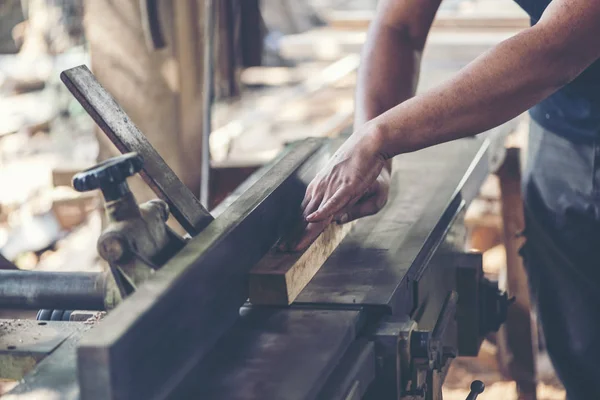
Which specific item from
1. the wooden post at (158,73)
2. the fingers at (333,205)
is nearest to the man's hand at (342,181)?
the fingers at (333,205)

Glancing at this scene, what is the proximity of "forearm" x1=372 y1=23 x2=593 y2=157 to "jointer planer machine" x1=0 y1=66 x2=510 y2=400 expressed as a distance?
0.70ft

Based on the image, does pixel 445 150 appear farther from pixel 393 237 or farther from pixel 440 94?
pixel 440 94

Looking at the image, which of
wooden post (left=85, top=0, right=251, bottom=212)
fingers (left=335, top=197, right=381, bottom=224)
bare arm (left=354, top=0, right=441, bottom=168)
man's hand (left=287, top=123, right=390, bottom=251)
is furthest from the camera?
wooden post (left=85, top=0, right=251, bottom=212)

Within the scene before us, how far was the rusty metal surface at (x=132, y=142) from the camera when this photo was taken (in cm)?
115

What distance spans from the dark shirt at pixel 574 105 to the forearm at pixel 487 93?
47 cm

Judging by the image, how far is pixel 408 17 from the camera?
1.76m

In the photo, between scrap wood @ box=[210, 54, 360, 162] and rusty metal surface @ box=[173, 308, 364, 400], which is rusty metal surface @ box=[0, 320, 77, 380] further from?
scrap wood @ box=[210, 54, 360, 162]

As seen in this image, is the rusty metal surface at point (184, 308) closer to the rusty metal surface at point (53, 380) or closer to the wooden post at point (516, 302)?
the rusty metal surface at point (53, 380)

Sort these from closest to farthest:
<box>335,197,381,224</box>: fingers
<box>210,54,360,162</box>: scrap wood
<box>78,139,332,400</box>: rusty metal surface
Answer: <box>78,139,332,400</box>: rusty metal surface, <box>335,197,381,224</box>: fingers, <box>210,54,360,162</box>: scrap wood

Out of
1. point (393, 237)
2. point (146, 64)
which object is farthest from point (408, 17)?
point (146, 64)

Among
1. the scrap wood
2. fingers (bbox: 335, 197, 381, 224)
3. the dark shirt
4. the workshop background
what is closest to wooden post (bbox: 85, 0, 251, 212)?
the workshop background

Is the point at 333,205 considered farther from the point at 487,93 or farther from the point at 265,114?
the point at 265,114

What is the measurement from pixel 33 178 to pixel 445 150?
388 centimetres

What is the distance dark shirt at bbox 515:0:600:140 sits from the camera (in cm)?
172
